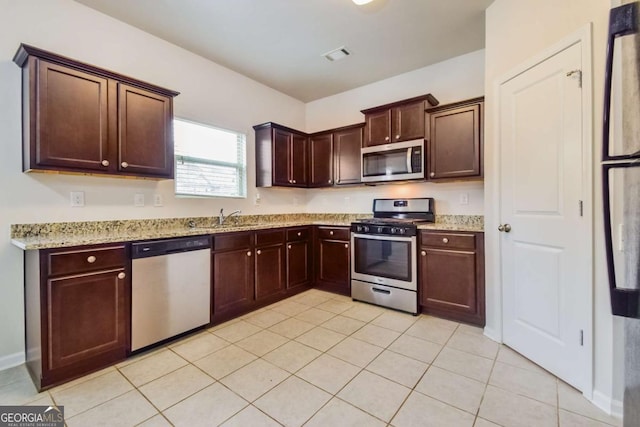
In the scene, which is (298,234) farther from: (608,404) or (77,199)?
(608,404)

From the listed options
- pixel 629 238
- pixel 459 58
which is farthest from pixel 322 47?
pixel 629 238

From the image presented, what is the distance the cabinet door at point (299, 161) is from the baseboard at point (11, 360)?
3012 millimetres

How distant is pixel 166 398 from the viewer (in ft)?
5.56

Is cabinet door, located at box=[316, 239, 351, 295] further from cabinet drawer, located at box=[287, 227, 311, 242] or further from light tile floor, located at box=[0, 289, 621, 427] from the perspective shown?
light tile floor, located at box=[0, 289, 621, 427]

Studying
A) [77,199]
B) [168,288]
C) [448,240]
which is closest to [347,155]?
[448,240]

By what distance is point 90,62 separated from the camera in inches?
94.4

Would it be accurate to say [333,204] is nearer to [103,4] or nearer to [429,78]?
[429,78]

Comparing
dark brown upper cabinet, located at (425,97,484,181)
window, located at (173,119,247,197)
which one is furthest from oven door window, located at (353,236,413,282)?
window, located at (173,119,247,197)

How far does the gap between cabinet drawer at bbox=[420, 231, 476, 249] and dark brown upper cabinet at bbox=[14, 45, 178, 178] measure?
2580 millimetres

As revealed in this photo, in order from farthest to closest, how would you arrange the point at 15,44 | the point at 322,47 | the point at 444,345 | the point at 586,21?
1. the point at 322,47
2. the point at 444,345
3. the point at 15,44
4. the point at 586,21

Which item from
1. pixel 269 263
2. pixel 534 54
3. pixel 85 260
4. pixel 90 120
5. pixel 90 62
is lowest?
pixel 269 263

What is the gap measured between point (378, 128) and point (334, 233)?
1.42 metres

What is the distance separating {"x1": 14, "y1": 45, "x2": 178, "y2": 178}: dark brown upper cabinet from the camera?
75.5 inches

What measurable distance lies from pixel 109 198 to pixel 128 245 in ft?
2.18
